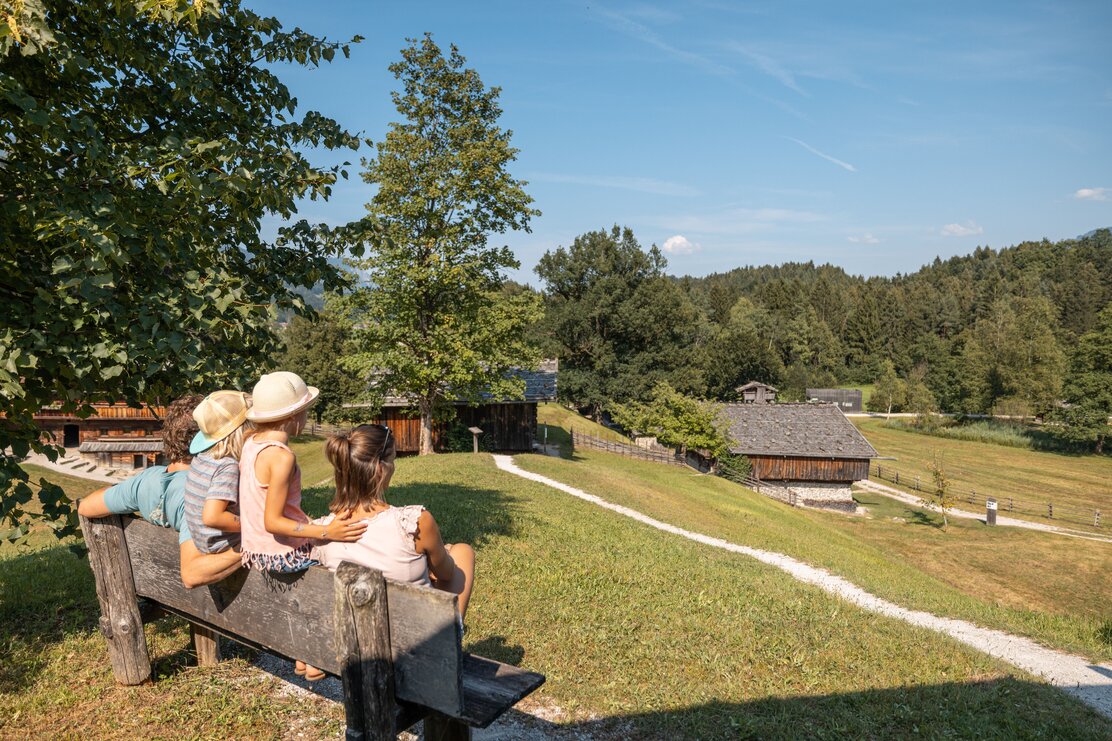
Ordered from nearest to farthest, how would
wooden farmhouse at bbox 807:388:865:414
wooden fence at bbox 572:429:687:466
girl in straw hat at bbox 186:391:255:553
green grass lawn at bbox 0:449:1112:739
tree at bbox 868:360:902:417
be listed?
girl in straw hat at bbox 186:391:255:553 < green grass lawn at bbox 0:449:1112:739 < wooden fence at bbox 572:429:687:466 < wooden farmhouse at bbox 807:388:865:414 < tree at bbox 868:360:902:417

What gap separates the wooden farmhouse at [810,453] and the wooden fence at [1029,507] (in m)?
6.27

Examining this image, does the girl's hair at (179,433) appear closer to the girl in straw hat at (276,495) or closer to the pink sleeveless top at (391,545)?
the girl in straw hat at (276,495)

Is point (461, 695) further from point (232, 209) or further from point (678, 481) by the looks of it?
point (678, 481)

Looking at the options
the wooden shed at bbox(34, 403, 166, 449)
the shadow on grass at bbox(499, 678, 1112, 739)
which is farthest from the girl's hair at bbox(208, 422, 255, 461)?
the wooden shed at bbox(34, 403, 166, 449)

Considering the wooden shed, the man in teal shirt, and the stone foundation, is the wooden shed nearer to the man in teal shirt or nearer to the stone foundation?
the man in teal shirt

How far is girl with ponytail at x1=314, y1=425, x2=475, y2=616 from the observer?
395 cm

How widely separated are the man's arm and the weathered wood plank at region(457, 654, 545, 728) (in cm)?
163

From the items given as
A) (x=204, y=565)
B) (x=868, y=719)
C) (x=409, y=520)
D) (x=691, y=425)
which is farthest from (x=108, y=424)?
(x=868, y=719)

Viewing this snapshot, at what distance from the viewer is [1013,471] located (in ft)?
192

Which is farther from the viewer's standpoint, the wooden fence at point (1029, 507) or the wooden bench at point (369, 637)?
the wooden fence at point (1029, 507)

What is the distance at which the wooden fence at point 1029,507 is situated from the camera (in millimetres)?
41094

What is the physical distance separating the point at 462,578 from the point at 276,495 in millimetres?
1423

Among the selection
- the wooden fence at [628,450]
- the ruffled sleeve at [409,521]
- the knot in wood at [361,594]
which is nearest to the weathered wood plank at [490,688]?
the knot in wood at [361,594]

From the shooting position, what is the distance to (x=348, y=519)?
4.05m
